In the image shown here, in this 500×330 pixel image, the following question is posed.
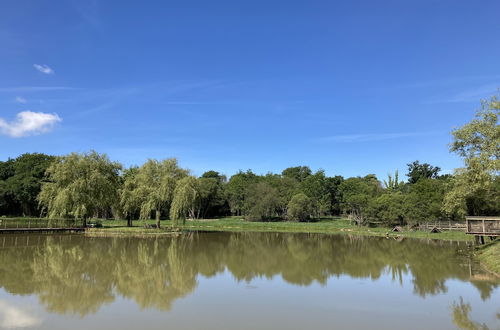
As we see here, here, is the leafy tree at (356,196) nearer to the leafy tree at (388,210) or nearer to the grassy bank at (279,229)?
the leafy tree at (388,210)

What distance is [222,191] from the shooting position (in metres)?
81.7

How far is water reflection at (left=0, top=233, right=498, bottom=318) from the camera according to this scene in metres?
12.4

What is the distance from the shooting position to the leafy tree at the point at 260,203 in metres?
63.6

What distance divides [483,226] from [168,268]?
757 inches

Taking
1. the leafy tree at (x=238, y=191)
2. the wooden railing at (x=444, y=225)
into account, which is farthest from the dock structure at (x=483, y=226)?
the leafy tree at (x=238, y=191)

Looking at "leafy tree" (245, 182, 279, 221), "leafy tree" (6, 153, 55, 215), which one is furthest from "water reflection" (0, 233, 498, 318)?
"leafy tree" (245, 182, 279, 221)

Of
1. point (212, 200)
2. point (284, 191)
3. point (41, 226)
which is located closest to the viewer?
point (41, 226)

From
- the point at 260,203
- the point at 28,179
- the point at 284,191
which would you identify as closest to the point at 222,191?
the point at 284,191

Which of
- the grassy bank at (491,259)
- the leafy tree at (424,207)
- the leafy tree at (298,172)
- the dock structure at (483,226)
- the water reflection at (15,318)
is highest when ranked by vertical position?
the leafy tree at (298,172)

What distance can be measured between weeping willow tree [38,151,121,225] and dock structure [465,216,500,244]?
3210 cm

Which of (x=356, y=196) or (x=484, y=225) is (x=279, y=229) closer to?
(x=356, y=196)

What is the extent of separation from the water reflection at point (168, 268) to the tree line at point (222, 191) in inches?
218

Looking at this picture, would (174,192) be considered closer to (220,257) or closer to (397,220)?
(220,257)

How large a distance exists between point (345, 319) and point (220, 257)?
43.3 feet
